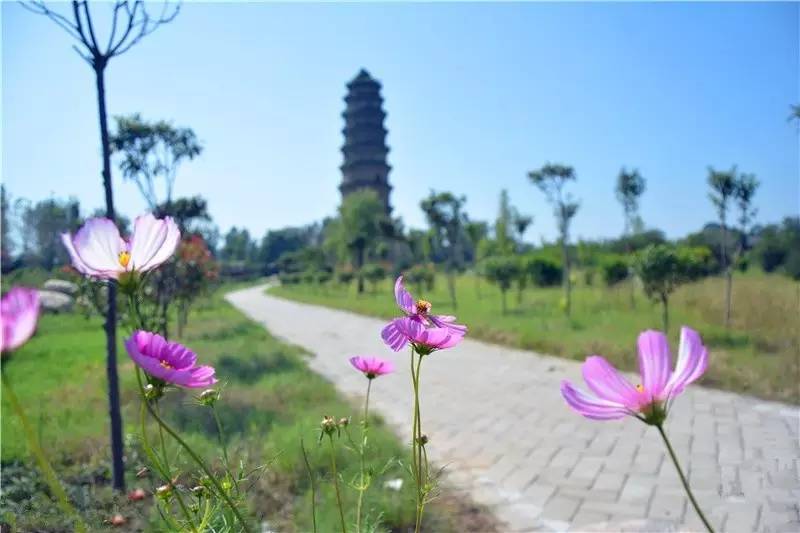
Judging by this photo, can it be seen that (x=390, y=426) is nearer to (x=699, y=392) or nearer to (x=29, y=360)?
(x=699, y=392)

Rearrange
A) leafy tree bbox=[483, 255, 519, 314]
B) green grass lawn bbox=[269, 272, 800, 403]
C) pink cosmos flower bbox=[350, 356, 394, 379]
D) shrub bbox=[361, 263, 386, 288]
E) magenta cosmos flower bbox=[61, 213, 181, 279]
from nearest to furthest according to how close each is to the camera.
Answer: magenta cosmos flower bbox=[61, 213, 181, 279]
pink cosmos flower bbox=[350, 356, 394, 379]
green grass lawn bbox=[269, 272, 800, 403]
leafy tree bbox=[483, 255, 519, 314]
shrub bbox=[361, 263, 386, 288]

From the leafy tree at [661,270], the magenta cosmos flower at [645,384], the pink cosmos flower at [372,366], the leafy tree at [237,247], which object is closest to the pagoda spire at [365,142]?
the leafy tree at [237,247]

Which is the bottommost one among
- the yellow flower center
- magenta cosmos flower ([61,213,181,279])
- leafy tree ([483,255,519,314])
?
leafy tree ([483,255,519,314])

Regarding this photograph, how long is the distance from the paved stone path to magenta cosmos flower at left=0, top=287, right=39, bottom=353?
1.50 m

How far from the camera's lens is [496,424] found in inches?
190

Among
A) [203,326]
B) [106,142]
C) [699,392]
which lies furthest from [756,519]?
[203,326]

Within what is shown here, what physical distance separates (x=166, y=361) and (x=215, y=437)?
3491mm

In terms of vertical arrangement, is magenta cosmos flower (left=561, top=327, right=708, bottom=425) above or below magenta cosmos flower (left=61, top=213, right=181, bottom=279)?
below

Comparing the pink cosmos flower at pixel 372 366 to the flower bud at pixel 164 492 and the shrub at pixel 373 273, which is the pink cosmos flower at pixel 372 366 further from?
the shrub at pixel 373 273

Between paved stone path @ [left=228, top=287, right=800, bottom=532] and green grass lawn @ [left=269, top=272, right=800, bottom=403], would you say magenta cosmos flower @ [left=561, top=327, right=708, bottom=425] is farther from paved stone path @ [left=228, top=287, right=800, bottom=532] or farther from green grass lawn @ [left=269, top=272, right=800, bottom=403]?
green grass lawn @ [left=269, top=272, right=800, bottom=403]

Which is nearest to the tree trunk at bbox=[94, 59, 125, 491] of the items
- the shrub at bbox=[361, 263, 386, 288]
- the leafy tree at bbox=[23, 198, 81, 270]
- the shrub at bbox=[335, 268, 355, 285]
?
the leafy tree at bbox=[23, 198, 81, 270]

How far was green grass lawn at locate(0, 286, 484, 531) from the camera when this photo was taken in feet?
7.67

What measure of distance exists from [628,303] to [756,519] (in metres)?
11.1

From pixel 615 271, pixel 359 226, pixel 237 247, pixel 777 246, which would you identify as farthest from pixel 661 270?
pixel 237 247
